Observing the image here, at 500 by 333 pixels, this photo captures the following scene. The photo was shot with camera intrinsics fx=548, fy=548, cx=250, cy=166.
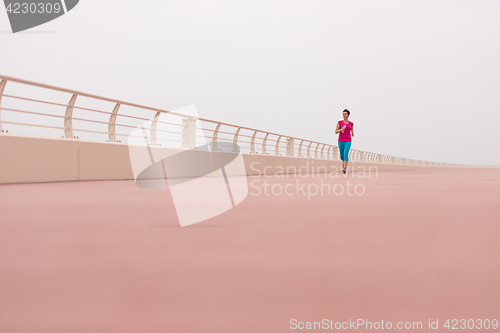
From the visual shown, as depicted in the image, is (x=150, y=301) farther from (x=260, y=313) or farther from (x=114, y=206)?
(x=114, y=206)

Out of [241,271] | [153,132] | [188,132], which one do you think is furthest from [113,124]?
[241,271]

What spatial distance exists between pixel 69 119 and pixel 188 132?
4068 millimetres

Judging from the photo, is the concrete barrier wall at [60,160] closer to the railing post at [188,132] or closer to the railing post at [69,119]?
the railing post at [69,119]

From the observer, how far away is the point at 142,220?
3.58 m

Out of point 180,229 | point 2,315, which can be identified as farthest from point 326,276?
point 180,229

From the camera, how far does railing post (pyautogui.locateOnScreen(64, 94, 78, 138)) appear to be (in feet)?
28.5

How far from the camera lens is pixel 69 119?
8766mm

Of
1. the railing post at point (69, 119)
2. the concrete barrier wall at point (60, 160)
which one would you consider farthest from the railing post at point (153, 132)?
the railing post at point (69, 119)

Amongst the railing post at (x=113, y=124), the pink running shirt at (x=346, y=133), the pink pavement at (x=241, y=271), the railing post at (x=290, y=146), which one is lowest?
the railing post at (x=290, y=146)

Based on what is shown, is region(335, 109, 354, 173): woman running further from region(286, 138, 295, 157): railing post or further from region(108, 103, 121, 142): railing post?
region(108, 103, 121, 142): railing post

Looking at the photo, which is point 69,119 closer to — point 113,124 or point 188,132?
point 113,124

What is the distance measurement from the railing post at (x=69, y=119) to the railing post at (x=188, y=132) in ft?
12.7

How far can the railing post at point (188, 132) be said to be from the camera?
490 inches

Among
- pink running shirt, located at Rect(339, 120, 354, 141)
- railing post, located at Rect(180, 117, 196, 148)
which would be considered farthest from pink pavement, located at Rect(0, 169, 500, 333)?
pink running shirt, located at Rect(339, 120, 354, 141)
